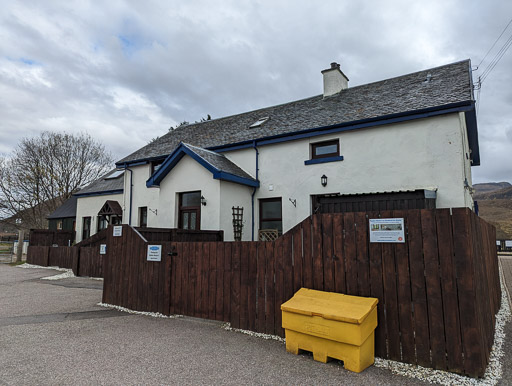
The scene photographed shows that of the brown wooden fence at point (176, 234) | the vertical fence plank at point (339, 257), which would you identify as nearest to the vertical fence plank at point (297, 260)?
the vertical fence plank at point (339, 257)

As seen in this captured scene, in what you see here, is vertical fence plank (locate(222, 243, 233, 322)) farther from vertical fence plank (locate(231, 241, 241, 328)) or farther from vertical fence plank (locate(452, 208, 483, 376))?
vertical fence plank (locate(452, 208, 483, 376))

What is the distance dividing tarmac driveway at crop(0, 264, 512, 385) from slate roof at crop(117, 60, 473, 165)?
802 cm

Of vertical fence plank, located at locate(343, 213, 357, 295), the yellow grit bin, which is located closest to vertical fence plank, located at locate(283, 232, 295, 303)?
the yellow grit bin

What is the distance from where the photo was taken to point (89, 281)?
39.2ft

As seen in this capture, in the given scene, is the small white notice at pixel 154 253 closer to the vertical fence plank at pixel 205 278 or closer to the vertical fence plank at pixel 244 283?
the vertical fence plank at pixel 205 278

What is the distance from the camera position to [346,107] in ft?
39.2

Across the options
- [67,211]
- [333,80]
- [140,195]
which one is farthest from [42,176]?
[333,80]

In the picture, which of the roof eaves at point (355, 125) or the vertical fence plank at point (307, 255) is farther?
the roof eaves at point (355, 125)

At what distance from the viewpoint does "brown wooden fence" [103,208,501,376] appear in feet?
12.8

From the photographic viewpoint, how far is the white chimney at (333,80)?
14250 millimetres

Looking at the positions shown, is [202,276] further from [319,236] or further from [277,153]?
[277,153]

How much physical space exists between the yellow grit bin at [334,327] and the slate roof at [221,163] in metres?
7.01

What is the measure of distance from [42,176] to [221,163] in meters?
24.9

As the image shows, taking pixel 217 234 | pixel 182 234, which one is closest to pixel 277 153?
pixel 217 234
